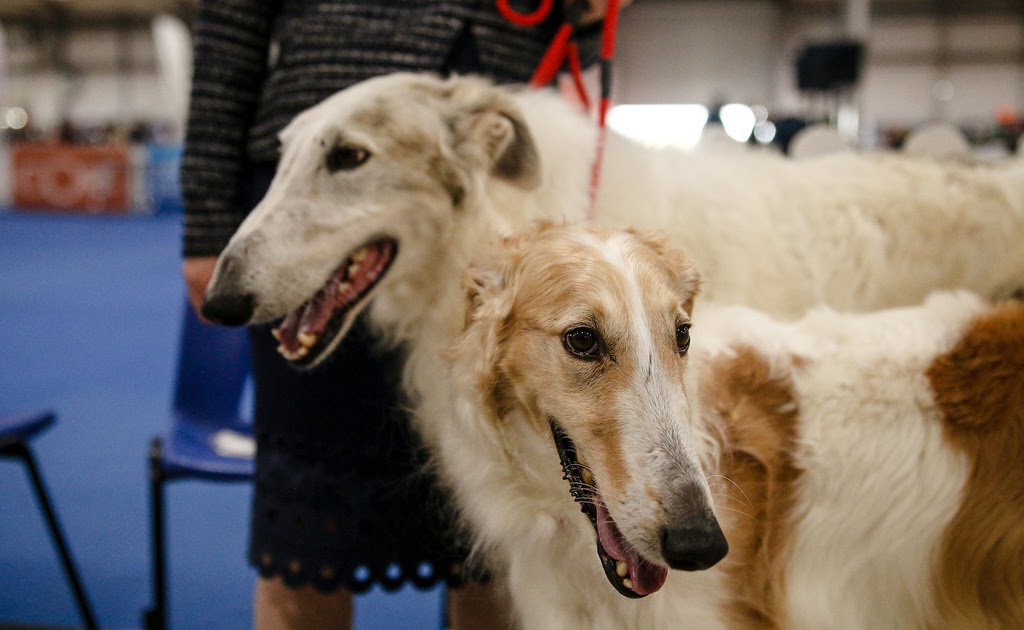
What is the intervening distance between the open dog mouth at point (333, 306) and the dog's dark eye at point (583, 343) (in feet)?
1.70

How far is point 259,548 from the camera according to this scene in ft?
5.35

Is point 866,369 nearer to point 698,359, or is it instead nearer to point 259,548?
point 698,359

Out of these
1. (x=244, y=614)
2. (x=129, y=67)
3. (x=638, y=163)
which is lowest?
(x=244, y=614)

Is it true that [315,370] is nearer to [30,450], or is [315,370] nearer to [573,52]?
[573,52]

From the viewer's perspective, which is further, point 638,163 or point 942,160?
point 942,160

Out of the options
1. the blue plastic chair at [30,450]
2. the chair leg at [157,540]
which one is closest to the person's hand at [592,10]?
the chair leg at [157,540]

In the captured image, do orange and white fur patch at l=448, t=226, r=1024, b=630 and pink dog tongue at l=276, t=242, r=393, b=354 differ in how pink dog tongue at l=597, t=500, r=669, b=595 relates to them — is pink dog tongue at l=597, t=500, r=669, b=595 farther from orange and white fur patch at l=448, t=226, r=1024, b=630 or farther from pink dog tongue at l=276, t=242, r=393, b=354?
pink dog tongue at l=276, t=242, r=393, b=354

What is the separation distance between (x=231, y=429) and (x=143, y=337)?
4129mm

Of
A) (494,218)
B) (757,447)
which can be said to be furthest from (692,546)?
(494,218)

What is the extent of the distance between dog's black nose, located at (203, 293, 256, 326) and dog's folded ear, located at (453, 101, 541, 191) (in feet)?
1.62

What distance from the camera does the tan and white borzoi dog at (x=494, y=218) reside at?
1.47 metres

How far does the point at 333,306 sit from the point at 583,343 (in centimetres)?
58

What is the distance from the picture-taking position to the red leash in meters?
1.58

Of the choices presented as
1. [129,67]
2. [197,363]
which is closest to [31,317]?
[197,363]
